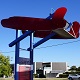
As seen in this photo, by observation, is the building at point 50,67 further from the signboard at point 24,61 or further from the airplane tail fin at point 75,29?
the signboard at point 24,61

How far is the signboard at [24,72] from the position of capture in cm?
1718

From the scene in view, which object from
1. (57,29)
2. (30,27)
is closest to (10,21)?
(30,27)

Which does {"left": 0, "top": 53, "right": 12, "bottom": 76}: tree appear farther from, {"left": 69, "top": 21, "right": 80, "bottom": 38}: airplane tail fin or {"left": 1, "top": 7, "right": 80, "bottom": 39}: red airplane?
{"left": 1, "top": 7, "right": 80, "bottom": 39}: red airplane

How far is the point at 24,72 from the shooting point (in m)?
17.7

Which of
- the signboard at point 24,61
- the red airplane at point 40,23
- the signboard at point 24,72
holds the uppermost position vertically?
the red airplane at point 40,23

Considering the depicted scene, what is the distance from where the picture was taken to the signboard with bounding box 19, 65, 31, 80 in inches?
677

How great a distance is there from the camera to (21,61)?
17.6 m

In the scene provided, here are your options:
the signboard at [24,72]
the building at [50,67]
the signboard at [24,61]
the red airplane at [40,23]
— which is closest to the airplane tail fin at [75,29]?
the red airplane at [40,23]

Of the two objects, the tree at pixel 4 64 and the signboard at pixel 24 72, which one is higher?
the tree at pixel 4 64

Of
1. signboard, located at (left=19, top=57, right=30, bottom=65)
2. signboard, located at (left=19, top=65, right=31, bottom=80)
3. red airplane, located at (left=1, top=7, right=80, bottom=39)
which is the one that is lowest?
signboard, located at (left=19, top=65, right=31, bottom=80)

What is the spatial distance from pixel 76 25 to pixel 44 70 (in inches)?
3601

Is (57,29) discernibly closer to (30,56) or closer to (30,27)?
(30,27)

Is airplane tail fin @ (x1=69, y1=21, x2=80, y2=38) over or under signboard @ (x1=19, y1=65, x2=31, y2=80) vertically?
over

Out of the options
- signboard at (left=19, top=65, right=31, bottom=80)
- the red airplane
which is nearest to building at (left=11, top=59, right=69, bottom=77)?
signboard at (left=19, top=65, right=31, bottom=80)
